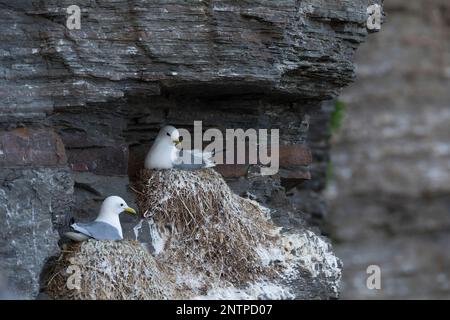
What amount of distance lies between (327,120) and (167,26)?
5757mm

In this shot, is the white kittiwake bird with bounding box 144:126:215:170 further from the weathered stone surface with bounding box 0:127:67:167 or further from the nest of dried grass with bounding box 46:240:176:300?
the nest of dried grass with bounding box 46:240:176:300

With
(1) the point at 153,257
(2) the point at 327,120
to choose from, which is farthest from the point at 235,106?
(2) the point at 327,120

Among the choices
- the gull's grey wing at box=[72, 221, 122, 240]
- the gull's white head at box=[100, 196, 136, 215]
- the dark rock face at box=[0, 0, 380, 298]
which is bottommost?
the gull's grey wing at box=[72, 221, 122, 240]

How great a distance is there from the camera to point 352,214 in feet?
65.7

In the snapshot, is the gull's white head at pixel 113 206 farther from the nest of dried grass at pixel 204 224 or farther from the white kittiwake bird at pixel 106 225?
the nest of dried grass at pixel 204 224

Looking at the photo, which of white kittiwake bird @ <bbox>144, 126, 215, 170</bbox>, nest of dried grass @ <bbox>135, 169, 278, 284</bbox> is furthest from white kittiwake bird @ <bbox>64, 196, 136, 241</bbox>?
white kittiwake bird @ <bbox>144, 126, 215, 170</bbox>

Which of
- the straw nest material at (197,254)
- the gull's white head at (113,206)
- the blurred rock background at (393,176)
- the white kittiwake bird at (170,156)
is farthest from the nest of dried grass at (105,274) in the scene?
the blurred rock background at (393,176)

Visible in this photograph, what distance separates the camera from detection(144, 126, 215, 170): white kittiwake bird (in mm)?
10469

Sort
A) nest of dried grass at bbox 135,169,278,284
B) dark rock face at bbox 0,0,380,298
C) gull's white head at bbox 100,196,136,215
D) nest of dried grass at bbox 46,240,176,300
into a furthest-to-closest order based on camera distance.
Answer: nest of dried grass at bbox 135,169,278,284, gull's white head at bbox 100,196,136,215, dark rock face at bbox 0,0,380,298, nest of dried grass at bbox 46,240,176,300

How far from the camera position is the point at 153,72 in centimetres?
1014

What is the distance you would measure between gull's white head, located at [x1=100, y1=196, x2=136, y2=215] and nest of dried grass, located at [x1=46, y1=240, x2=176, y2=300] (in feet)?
0.95

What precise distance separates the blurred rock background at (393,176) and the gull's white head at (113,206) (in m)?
9.95

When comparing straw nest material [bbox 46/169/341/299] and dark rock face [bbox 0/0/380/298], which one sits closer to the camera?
straw nest material [bbox 46/169/341/299]
